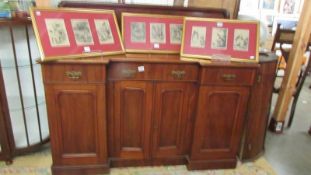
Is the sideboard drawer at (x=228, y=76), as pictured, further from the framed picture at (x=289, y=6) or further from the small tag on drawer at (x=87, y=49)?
the framed picture at (x=289, y=6)

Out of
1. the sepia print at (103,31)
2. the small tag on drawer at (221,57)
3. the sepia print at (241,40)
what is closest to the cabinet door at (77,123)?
the sepia print at (103,31)

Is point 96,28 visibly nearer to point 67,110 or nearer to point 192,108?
point 67,110

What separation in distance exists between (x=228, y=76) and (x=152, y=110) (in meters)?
0.63

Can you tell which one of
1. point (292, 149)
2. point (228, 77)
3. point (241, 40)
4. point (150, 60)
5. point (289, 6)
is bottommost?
point (292, 149)

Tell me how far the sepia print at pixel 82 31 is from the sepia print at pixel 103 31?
0.23ft

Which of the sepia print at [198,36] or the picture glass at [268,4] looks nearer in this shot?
the sepia print at [198,36]

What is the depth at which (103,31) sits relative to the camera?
71.1 inches

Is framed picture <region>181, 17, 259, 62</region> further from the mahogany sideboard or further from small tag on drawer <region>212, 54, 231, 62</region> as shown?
the mahogany sideboard

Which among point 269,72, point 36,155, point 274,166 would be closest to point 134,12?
point 269,72

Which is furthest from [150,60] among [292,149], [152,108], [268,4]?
[268,4]

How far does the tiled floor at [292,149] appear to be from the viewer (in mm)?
2164

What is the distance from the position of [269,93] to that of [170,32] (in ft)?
3.23

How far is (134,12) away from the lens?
198cm

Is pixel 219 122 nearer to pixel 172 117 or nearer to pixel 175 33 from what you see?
pixel 172 117
